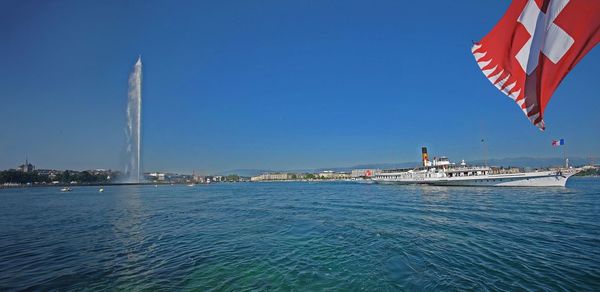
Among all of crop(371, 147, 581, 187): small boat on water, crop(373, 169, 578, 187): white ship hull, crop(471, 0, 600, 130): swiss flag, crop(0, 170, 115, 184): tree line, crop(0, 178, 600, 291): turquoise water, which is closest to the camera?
crop(471, 0, 600, 130): swiss flag

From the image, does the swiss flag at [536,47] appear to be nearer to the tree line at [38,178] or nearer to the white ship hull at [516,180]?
the white ship hull at [516,180]

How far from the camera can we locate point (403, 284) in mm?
8250

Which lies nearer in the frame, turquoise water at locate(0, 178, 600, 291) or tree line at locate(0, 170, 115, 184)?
turquoise water at locate(0, 178, 600, 291)

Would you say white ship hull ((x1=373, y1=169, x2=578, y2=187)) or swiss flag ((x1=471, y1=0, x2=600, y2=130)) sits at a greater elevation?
swiss flag ((x1=471, y1=0, x2=600, y2=130))

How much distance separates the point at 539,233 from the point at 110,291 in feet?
63.0

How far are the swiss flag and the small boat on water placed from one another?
68795 millimetres

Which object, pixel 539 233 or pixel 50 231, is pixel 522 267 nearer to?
pixel 539 233

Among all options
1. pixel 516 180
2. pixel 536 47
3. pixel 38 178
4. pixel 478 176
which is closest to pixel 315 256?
pixel 536 47

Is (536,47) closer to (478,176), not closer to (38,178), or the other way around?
(478,176)

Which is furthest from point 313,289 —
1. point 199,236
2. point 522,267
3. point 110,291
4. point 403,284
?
point 199,236

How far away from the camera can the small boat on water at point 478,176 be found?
186 feet

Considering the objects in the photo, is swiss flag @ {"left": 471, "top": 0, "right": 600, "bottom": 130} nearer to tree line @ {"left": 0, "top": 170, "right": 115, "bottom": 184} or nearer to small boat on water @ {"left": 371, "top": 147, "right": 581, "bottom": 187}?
small boat on water @ {"left": 371, "top": 147, "right": 581, "bottom": 187}

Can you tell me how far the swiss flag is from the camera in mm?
2129

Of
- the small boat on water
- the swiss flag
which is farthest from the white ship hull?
the swiss flag
